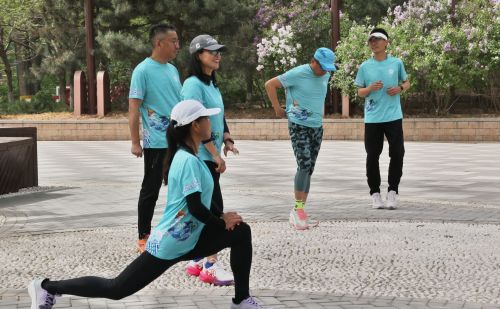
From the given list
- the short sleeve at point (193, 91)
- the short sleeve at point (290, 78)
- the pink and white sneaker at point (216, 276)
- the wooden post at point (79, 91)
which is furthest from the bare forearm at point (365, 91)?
the wooden post at point (79, 91)

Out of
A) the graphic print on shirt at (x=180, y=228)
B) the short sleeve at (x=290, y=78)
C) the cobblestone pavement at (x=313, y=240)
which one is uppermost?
the short sleeve at (x=290, y=78)

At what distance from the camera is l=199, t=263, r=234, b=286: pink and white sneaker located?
5.75 metres

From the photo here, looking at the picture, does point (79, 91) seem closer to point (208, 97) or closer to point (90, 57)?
point (90, 57)

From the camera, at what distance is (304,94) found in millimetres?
7902

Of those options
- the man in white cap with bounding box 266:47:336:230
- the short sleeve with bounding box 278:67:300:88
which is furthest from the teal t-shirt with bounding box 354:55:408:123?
the short sleeve with bounding box 278:67:300:88

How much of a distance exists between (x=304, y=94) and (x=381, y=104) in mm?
1476

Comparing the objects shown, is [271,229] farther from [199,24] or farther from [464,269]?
[199,24]

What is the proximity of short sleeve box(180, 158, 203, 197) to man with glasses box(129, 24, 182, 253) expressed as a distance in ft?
7.33

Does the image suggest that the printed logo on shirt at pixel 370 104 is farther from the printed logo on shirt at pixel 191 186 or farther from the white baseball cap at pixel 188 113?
the printed logo on shirt at pixel 191 186

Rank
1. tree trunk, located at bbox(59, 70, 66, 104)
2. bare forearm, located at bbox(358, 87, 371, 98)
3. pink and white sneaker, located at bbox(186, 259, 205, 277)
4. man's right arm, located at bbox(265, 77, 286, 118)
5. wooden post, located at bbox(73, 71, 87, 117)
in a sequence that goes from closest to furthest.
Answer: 1. pink and white sneaker, located at bbox(186, 259, 205, 277)
2. man's right arm, located at bbox(265, 77, 286, 118)
3. bare forearm, located at bbox(358, 87, 371, 98)
4. wooden post, located at bbox(73, 71, 87, 117)
5. tree trunk, located at bbox(59, 70, 66, 104)

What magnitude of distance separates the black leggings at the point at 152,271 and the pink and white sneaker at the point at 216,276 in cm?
98

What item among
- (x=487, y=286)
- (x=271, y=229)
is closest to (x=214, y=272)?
(x=487, y=286)

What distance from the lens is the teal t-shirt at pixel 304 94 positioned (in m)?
7.88

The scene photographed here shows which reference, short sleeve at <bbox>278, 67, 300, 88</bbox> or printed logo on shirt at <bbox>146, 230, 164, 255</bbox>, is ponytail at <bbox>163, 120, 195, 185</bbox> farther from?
short sleeve at <bbox>278, 67, 300, 88</bbox>
